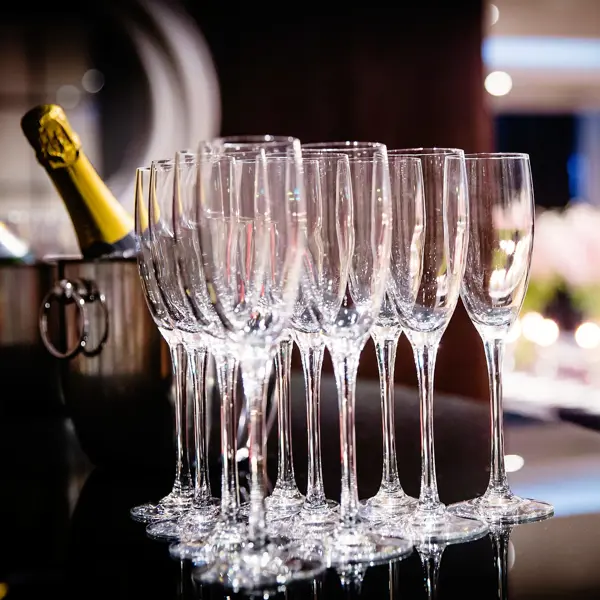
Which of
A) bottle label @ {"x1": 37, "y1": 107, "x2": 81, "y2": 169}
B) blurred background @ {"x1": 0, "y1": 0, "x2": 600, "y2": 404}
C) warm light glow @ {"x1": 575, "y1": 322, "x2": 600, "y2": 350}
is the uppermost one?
blurred background @ {"x1": 0, "y1": 0, "x2": 600, "y2": 404}

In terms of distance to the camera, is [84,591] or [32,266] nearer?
[84,591]

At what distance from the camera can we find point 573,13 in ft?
16.4

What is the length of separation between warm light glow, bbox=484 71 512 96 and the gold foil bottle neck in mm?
5058

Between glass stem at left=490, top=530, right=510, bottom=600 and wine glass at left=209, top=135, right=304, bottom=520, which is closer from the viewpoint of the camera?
glass stem at left=490, top=530, right=510, bottom=600

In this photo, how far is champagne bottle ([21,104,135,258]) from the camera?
0.92m

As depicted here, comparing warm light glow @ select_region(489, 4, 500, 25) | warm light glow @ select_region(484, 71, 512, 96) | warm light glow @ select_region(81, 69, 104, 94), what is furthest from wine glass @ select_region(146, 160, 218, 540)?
warm light glow @ select_region(484, 71, 512, 96)

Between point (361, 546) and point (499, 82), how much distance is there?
558 cm

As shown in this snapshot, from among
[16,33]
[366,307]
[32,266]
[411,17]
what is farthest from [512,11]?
[366,307]

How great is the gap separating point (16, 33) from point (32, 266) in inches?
120

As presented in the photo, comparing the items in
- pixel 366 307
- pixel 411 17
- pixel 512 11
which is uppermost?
pixel 512 11

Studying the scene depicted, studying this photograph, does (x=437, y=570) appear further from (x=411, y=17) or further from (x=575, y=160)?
(x=575, y=160)

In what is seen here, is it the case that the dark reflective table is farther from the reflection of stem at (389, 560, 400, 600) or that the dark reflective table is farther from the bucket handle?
the bucket handle

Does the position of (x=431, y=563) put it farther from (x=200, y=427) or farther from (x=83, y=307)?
(x=83, y=307)

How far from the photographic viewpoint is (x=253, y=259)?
1.80 ft
